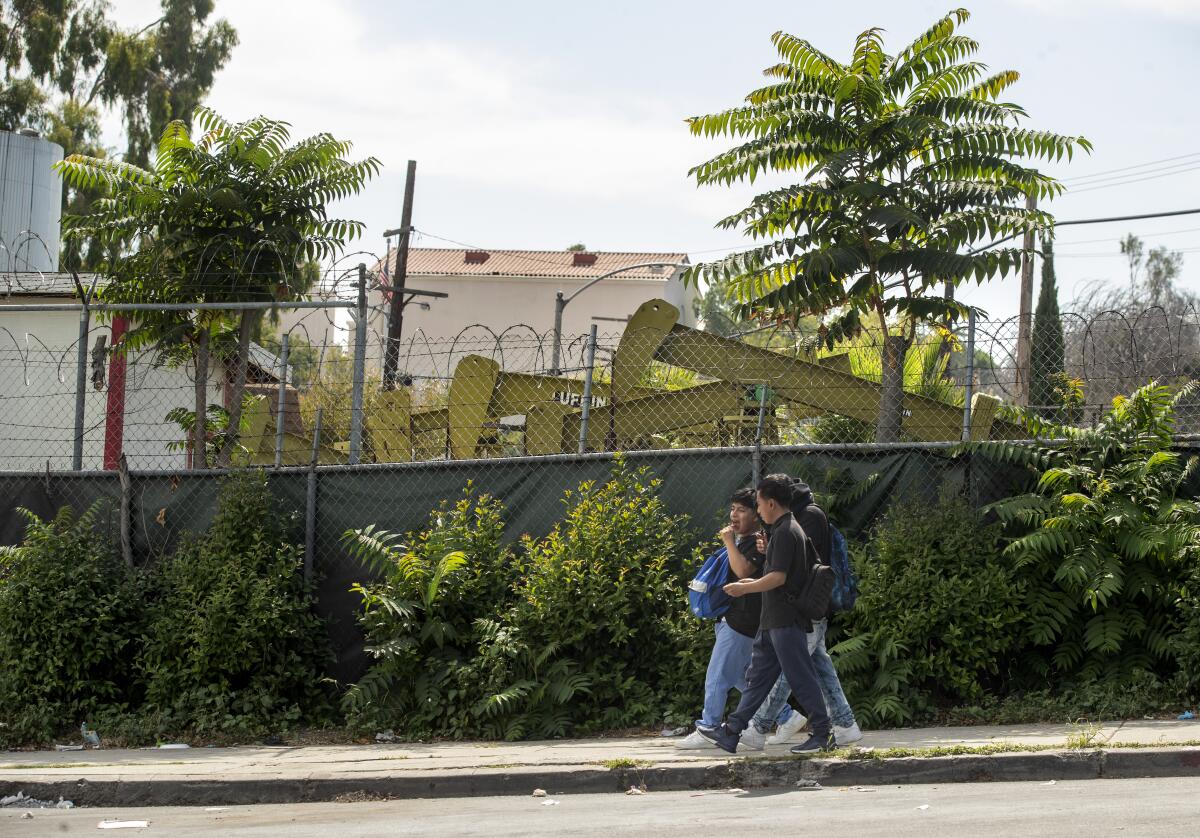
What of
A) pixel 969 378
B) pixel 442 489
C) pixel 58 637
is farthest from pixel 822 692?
pixel 58 637

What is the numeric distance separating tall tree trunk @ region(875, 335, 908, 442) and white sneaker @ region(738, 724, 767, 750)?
3.09 metres

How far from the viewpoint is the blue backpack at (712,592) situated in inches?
305

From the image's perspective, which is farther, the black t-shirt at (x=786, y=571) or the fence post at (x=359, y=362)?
the fence post at (x=359, y=362)

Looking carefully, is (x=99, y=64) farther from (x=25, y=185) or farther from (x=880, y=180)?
(x=880, y=180)

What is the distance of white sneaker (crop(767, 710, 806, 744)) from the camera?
25.5 ft

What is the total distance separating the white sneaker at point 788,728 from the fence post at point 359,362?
4238 mm

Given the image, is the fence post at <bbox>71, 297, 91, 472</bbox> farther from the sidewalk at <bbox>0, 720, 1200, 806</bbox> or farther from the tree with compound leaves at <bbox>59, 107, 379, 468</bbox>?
the sidewalk at <bbox>0, 720, 1200, 806</bbox>

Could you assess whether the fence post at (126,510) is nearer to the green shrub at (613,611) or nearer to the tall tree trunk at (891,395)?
the green shrub at (613,611)

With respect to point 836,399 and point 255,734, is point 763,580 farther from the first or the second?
point 255,734

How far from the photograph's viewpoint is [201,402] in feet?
38.5

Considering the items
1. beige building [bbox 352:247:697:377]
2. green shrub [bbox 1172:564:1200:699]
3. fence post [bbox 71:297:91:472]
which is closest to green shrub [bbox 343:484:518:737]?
fence post [bbox 71:297:91:472]

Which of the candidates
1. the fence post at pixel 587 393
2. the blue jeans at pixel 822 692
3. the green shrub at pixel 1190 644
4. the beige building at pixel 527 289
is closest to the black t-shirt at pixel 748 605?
the blue jeans at pixel 822 692

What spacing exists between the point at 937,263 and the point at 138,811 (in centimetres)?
673

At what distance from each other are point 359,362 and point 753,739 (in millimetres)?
4505
